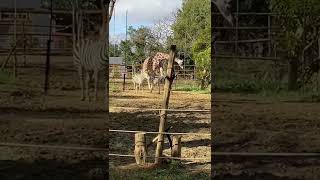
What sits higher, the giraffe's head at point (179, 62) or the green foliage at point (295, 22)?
the green foliage at point (295, 22)

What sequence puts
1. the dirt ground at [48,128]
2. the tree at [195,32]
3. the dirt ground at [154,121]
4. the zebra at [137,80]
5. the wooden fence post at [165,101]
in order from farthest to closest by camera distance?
the zebra at [137,80] → the tree at [195,32] → the dirt ground at [154,121] → the wooden fence post at [165,101] → the dirt ground at [48,128]

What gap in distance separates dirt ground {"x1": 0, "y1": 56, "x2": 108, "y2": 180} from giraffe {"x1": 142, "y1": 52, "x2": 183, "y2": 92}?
8.51 feet

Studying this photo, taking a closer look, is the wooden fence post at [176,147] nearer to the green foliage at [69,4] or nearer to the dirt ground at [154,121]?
the dirt ground at [154,121]

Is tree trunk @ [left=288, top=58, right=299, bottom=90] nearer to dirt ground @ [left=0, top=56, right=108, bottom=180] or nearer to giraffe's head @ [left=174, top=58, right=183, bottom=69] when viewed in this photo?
dirt ground @ [left=0, top=56, right=108, bottom=180]

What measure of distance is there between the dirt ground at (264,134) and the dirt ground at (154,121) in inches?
65.1

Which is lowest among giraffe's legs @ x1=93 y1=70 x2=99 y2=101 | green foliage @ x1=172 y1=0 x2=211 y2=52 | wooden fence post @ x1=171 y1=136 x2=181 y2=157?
wooden fence post @ x1=171 y1=136 x2=181 y2=157

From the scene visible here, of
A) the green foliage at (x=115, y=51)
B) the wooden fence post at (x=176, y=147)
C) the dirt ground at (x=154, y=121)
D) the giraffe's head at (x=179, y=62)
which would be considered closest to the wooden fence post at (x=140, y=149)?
the dirt ground at (x=154, y=121)

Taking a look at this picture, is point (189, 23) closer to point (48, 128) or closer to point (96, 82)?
point (96, 82)

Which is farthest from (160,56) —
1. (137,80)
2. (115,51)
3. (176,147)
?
(176,147)

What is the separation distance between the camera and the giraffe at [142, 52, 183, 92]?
7206 millimetres

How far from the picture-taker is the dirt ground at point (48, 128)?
4.58 meters

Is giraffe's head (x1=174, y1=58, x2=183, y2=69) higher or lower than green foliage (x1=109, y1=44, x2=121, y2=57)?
lower

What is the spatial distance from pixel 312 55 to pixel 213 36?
89cm

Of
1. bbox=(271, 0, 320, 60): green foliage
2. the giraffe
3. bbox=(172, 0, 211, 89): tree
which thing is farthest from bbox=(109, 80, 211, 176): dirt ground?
bbox=(271, 0, 320, 60): green foliage
